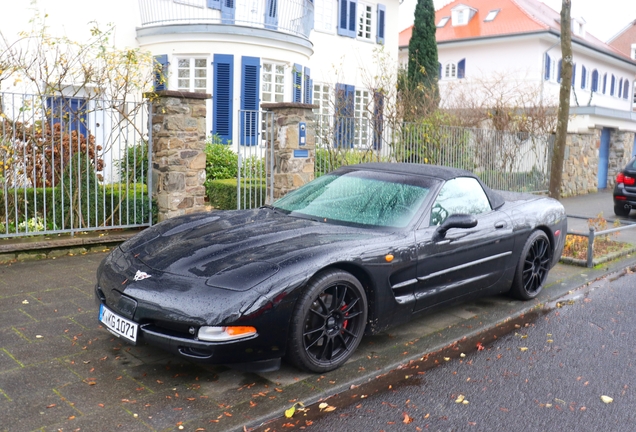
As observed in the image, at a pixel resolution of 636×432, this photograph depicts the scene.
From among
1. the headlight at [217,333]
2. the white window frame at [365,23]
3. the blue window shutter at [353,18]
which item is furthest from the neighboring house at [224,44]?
the headlight at [217,333]

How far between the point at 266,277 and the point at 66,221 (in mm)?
5155

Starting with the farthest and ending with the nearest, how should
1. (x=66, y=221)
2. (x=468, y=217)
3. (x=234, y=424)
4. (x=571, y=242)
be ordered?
(x=571, y=242)
(x=66, y=221)
(x=468, y=217)
(x=234, y=424)

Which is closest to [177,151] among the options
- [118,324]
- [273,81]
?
[118,324]

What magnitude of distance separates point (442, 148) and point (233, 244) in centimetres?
973

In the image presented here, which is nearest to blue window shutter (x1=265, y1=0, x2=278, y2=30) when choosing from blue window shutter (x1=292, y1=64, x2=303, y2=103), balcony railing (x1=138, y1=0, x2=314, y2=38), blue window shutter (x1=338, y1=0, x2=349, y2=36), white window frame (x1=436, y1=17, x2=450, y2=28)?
balcony railing (x1=138, y1=0, x2=314, y2=38)

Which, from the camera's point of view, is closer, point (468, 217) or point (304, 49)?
point (468, 217)

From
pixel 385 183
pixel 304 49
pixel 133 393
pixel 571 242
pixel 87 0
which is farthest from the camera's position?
pixel 304 49

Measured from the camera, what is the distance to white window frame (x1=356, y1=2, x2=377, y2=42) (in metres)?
22.0

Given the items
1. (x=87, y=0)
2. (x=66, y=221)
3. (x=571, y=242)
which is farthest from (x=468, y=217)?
(x=87, y=0)

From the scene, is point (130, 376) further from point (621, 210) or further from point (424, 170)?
point (621, 210)

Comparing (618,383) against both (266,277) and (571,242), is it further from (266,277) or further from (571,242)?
(571,242)

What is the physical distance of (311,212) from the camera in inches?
213

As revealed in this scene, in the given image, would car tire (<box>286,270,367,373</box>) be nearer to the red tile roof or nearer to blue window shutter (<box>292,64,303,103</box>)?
blue window shutter (<box>292,64,303,103</box>)

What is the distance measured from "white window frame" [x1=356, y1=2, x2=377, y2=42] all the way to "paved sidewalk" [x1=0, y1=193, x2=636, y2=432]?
17.7 meters
